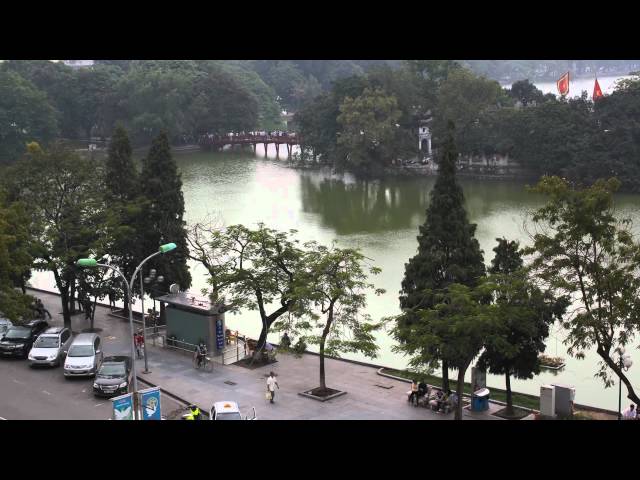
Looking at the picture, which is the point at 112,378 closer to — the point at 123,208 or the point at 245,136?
the point at 123,208

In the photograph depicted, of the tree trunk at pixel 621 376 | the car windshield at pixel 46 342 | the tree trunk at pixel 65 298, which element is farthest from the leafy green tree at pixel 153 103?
the tree trunk at pixel 621 376

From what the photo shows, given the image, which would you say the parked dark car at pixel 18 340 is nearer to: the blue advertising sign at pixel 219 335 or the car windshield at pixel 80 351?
the car windshield at pixel 80 351

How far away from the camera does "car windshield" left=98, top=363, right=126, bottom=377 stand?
1708 cm

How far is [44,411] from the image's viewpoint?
15758mm

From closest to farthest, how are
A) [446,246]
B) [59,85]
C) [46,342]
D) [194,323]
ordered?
[446,246] → [46,342] → [194,323] → [59,85]

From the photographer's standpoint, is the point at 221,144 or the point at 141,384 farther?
the point at 221,144

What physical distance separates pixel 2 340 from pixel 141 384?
425cm

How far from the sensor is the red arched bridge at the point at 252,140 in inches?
2501

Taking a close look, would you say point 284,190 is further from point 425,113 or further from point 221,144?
point 221,144

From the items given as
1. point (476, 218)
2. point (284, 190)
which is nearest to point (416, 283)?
point (476, 218)

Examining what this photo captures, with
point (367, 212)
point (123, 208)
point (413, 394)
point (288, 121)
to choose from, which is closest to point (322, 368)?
point (413, 394)

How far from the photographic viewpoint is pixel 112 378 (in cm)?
1691

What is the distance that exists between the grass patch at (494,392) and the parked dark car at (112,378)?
19.3ft

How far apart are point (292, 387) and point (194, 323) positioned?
3656 millimetres
